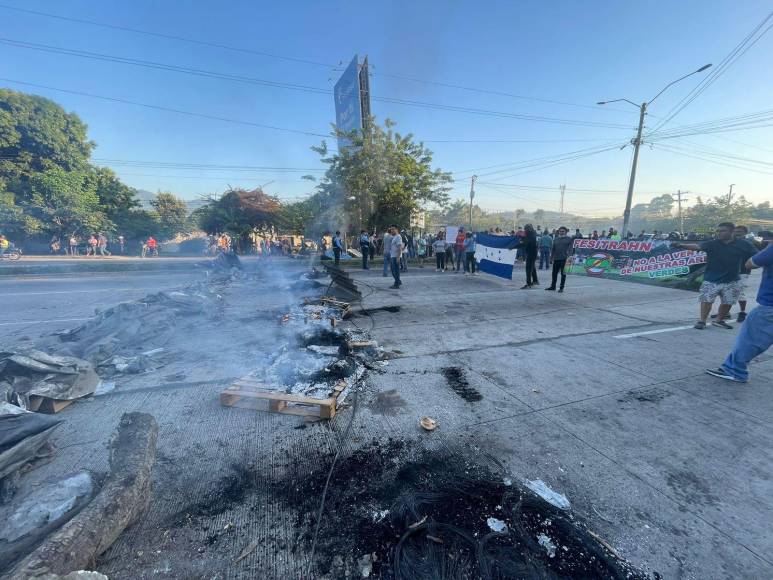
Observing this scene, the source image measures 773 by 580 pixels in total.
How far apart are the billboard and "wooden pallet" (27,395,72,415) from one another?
18331 millimetres

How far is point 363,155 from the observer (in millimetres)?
18094

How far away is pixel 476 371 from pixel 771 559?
8.29 feet

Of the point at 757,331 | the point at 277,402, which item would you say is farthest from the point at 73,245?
the point at 757,331

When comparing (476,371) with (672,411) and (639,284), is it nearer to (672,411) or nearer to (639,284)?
(672,411)

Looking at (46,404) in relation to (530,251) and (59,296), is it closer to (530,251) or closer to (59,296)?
(59,296)

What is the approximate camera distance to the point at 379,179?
1848 cm

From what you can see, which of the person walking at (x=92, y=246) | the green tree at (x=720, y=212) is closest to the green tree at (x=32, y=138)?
the person walking at (x=92, y=246)

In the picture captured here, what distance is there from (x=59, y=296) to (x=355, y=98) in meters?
18.4

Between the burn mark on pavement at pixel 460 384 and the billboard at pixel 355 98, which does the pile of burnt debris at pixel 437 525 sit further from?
the billboard at pixel 355 98

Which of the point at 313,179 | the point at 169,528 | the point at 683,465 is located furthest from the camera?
the point at 313,179

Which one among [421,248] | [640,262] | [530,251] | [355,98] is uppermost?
[355,98]

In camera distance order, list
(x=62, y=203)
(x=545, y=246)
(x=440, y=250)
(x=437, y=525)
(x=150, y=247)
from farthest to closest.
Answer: (x=150, y=247), (x=62, y=203), (x=545, y=246), (x=440, y=250), (x=437, y=525)

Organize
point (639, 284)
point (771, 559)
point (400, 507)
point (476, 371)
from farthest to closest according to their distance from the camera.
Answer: point (639, 284) → point (476, 371) → point (400, 507) → point (771, 559)

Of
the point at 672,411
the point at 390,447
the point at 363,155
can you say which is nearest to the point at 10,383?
the point at 390,447
